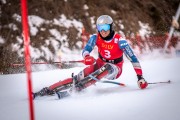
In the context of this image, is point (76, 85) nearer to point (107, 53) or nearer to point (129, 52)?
point (107, 53)

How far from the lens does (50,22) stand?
1159cm

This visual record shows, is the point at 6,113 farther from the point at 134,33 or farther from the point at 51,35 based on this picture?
the point at 134,33

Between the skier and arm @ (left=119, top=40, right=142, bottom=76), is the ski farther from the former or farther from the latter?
arm @ (left=119, top=40, right=142, bottom=76)

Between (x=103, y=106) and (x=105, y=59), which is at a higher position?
(x=105, y=59)

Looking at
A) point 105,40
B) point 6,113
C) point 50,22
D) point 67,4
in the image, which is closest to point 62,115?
point 6,113

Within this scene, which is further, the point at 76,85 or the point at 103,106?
the point at 76,85

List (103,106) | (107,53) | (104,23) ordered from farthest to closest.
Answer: (107,53) → (104,23) → (103,106)

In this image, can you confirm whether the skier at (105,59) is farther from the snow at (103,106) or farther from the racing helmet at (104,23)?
the snow at (103,106)

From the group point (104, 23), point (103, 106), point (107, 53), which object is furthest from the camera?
point (107, 53)

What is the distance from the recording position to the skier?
3719mm

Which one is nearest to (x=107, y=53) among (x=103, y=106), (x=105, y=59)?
(x=105, y=59)

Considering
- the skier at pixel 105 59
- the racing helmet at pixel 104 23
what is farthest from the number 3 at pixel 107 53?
the racing helmet at pixel 104 23

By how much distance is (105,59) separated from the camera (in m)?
3.98

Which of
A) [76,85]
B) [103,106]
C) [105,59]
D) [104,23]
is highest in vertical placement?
[104,23]
